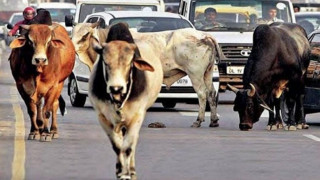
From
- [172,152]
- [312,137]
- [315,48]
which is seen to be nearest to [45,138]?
[172,152]

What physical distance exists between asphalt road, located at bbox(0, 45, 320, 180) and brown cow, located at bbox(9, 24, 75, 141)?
31cm

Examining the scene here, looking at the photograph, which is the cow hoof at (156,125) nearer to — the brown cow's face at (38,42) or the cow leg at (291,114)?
the cow leg at (291,114)

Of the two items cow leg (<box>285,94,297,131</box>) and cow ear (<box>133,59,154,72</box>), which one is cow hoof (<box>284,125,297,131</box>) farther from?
cow ear (<box>133,59,154,72</box>)

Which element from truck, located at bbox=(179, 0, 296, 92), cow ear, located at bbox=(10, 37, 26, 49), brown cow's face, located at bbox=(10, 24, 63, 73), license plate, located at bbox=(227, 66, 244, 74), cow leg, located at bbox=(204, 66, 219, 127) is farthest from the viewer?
truck, located at bbox=(179, 0, 296, 92)

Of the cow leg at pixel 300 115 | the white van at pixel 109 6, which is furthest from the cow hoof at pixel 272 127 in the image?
the white van at pixel 109 6

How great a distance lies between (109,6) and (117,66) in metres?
19.7

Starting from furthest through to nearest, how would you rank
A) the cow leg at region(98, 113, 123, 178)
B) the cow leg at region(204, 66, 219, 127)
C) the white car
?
the white car, the cow leg at region(204, 66, 219, 127), the cow leg at region(98, 113, 123, 178)

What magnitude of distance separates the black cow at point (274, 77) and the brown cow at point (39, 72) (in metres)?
3.56

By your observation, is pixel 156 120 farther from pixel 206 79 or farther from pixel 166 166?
pixel 166 166

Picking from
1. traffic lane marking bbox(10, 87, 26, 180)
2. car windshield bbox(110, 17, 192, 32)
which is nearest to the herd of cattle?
traffic lane marking bbox(10, 87, 26, 180)

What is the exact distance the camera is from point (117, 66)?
49.1 ft

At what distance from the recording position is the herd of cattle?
1515 centimetres

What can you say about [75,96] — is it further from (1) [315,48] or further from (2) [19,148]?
(2) [19,148]

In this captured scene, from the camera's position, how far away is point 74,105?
29172 mm
